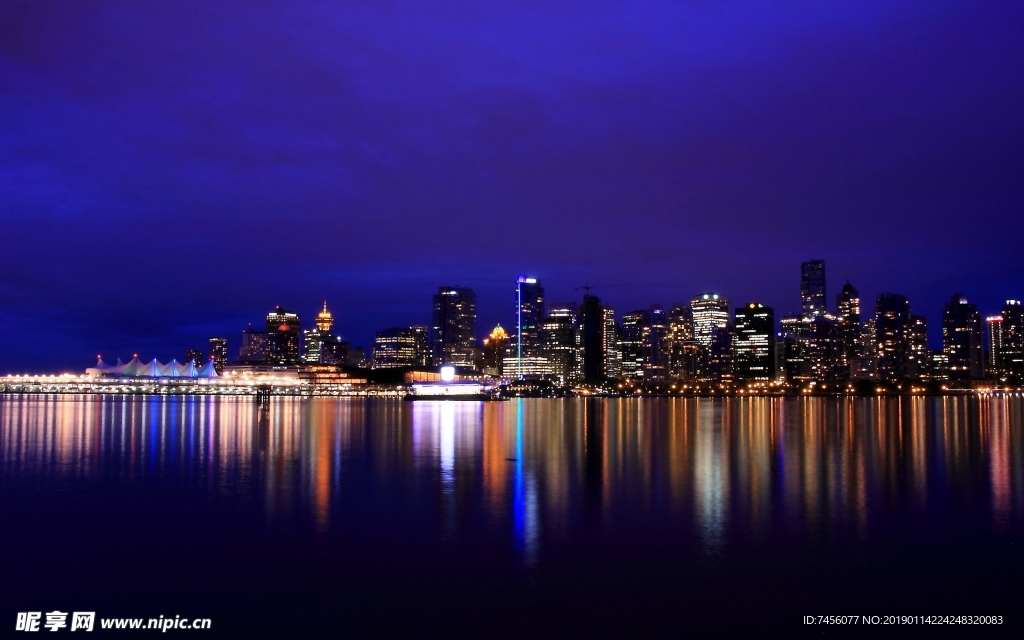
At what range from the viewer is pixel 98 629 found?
Result: 1300cm

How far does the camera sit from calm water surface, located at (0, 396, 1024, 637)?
1397 cm

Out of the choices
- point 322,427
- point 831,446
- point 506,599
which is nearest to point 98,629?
point 506,599

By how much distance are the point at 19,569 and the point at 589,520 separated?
40.8 ft

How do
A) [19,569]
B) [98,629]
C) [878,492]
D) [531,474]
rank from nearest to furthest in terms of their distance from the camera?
A: [98,629]
[19,569]
[878,492]
[531,474]

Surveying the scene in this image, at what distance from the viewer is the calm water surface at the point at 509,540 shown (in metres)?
14.0

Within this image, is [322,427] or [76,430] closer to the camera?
[76,430]

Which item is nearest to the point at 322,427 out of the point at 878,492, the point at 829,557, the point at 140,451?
the point at 140,451

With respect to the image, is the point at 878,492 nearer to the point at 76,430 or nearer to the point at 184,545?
the point at 184,545

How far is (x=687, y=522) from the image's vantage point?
21.2 metres

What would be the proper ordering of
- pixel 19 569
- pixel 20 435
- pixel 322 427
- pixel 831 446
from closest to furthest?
pixel 19 569 < pixel 831 446 < pixel 20 435 < pixel 322 427

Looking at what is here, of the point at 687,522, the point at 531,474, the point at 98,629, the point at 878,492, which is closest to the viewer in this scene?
the point at 98,629

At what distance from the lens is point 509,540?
745 inches

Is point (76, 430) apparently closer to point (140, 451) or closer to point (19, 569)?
point (140, 451)

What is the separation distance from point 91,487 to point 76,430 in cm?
3284
